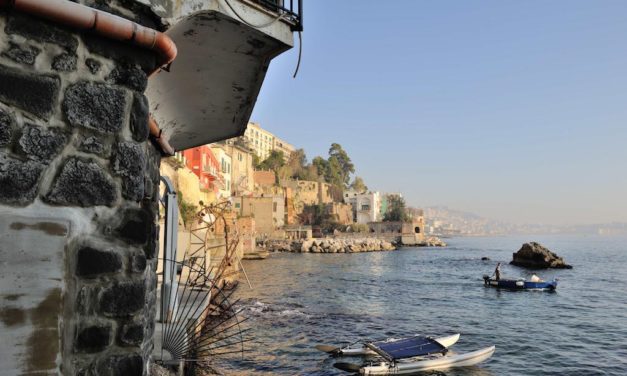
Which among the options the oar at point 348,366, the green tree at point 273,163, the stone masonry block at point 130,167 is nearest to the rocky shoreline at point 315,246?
the green tree at point 273,163

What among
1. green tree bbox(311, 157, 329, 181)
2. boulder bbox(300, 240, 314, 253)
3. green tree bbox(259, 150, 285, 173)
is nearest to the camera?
boulder bbox(300, 240, 314, 253)

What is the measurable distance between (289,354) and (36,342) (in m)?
15.7

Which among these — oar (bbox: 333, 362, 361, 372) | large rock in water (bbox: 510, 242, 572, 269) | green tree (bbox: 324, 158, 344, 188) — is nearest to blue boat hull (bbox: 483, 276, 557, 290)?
large rock in water (bbox: 510, 242, 572, 269)

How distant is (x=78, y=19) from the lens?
3221 mm

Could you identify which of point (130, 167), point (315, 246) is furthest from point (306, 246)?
point (130, 167)

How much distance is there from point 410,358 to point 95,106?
15501 millimetres

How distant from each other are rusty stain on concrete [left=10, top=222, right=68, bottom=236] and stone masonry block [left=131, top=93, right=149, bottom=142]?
0.89 metres

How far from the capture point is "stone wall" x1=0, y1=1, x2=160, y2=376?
3.06 m

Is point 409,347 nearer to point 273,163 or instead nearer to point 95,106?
point 95,106

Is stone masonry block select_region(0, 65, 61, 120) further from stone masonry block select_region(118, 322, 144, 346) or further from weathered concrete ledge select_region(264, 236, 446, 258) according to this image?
weathered concrete ledge select_region(264, 236, 446, 258)

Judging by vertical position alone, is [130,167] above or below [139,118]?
below

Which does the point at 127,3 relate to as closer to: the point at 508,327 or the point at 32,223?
the point at 32,223

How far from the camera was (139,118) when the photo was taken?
3693 millimetres

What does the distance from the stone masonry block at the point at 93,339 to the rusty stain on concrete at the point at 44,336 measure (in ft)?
0.51
